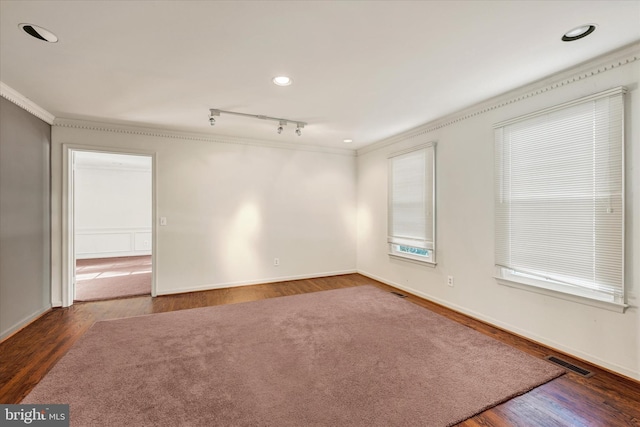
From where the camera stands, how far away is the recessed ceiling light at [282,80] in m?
2.58

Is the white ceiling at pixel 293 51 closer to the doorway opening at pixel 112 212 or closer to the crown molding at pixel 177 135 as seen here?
the crown molding at pixel 177 135

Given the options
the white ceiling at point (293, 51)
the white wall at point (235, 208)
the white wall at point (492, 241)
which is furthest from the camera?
the white wall at point (235, 208)

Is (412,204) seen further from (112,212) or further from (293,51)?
(112,212)

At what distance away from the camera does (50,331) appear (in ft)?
9.70

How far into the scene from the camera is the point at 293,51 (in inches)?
84.2

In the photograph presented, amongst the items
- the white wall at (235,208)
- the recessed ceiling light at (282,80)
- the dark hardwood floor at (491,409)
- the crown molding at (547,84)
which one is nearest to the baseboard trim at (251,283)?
the white wall at (235,208)

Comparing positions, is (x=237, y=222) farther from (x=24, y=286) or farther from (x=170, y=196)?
(x=24, y=286)

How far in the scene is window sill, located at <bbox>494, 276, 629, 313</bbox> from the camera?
7.12ft

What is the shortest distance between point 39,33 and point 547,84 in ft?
13.4

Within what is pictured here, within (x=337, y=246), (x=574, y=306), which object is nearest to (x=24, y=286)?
(x=337, y=246)

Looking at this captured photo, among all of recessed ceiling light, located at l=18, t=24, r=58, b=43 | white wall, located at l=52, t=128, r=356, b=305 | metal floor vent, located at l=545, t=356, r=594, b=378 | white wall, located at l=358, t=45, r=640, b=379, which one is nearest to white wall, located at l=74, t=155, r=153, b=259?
white wall, located at l=52, t=128, r=356, b=305

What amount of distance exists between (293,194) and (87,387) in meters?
3.69

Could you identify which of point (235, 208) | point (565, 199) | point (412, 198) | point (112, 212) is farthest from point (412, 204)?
point (112, 212)

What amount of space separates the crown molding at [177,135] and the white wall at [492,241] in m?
1.22
